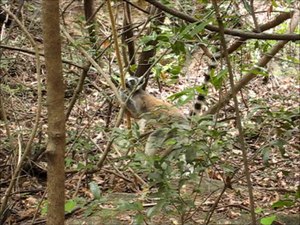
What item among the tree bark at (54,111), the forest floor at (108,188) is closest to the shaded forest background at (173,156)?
the forest floor at (108,188)

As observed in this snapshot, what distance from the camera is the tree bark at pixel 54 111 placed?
4.61 ft

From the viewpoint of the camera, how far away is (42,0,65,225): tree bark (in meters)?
1.40

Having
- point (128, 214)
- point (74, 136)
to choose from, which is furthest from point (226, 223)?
point (74, 136)

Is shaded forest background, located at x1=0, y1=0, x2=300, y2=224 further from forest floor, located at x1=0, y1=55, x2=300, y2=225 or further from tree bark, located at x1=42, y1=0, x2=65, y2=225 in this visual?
tree bark, located at x1=42, y1=0, x2=65, y2=225

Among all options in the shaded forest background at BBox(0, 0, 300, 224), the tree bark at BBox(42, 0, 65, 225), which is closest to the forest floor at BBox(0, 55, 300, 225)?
the shaded forest background at BBox(0, 0, 300, 224)

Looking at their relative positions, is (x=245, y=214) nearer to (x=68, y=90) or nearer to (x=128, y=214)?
(x=128, y=214)

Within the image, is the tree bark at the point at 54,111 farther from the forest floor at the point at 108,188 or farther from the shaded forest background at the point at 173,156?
the forest floor at the point at 108,188

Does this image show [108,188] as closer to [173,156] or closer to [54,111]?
[173,156]

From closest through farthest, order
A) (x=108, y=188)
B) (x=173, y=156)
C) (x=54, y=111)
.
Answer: (x=54, y=111) < (x=173, y=156) < (x=108, y=188)

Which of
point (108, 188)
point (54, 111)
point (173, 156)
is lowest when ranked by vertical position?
point (108, 188)

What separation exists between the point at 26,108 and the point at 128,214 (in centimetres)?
226

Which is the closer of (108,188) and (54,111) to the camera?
(54,111)

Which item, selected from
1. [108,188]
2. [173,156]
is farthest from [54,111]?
[108,188]

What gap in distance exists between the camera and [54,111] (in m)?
1.44
